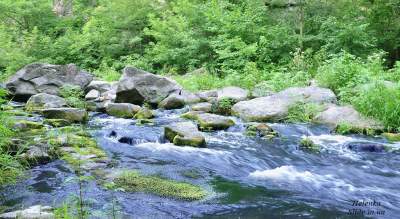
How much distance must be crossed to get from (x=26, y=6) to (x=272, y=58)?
14.2 meters

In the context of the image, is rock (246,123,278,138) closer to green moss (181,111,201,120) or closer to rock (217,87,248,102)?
green moss (181,111,201,120)

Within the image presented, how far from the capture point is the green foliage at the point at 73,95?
1253 centimetres

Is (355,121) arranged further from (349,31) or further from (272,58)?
(272,58)

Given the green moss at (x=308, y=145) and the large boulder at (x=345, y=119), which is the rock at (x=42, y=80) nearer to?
the large boulder at (x=345, y=119)

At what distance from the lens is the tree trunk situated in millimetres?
26016

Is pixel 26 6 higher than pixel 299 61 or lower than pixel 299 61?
higher

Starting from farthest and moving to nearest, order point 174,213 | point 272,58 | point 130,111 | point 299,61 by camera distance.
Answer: point 272,58 → point 299,61 → point 130,111 → point 174,213

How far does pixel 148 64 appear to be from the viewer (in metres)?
19.5

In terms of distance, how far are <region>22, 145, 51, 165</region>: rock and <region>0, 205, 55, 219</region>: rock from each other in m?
2.14

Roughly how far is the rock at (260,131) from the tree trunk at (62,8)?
771 inches

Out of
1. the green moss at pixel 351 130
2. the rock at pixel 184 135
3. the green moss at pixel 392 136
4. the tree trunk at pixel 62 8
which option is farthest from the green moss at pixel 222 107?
the tree trunk at pixel 62 8

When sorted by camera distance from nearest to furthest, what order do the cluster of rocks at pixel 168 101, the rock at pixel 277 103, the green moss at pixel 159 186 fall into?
the green moss at pixel 159 186
the cluster of rocks at pixel 168 101
the rock at pixel 277 103

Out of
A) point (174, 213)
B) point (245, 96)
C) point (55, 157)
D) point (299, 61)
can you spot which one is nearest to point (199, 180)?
point (174, 213)

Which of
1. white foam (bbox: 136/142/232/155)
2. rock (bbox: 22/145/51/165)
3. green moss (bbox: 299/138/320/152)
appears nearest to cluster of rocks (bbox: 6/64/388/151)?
white foam (bbox: 136/142/232/155)
